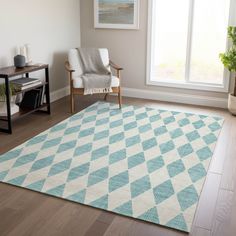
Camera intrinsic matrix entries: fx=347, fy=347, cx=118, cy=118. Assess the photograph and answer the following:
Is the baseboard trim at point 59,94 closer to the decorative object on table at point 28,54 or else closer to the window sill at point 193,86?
the decorative object on table at point 28,54

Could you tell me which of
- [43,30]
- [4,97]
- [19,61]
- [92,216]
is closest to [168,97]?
[43,30]

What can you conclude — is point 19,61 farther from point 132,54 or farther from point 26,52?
point 132,54

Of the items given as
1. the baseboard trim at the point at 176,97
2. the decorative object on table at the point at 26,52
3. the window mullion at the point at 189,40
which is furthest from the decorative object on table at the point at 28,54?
the window mullion at the point at 189,40

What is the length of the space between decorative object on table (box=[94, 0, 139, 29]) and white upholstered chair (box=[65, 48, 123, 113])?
0.51 metres

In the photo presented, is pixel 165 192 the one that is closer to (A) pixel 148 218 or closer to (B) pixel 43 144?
(A) pixel 148 218

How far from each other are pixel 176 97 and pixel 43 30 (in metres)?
2.12

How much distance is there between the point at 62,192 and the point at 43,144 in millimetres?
994

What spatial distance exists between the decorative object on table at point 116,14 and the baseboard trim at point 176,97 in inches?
38.8

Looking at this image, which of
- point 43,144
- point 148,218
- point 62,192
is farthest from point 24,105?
point 148,218

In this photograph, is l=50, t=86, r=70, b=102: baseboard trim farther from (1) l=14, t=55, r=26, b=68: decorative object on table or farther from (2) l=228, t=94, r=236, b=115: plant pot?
(2) l=228, t=94, r=236, b=115: plant pot

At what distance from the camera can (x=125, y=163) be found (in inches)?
122

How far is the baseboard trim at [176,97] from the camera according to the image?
4938mm

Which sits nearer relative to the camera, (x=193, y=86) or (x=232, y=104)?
(x=232, y=104)

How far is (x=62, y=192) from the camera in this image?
8.50 ft
